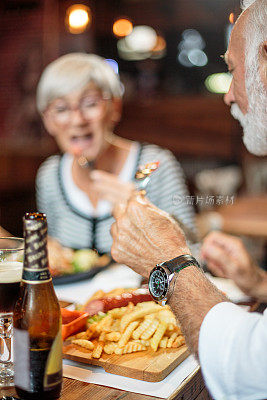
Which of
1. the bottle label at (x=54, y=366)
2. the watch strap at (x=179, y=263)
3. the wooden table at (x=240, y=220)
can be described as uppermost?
the watch strap at (x=179, y=263)

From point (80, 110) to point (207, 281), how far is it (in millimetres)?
1641

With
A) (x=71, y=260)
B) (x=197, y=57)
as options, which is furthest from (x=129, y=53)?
(x=71, y=260)

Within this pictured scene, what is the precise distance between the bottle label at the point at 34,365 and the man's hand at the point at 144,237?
13.0 inches

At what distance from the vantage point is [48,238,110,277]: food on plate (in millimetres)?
1788

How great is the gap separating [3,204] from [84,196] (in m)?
2.07

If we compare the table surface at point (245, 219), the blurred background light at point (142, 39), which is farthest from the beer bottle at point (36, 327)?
the blurred background light at point (142, 39)

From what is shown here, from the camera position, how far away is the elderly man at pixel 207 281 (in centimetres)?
82

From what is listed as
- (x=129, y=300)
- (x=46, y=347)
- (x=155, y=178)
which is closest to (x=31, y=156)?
(x=155, y=178)

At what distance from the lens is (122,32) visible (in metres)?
3.57

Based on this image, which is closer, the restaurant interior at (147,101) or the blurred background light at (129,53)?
the restaurant interior at (147,101)

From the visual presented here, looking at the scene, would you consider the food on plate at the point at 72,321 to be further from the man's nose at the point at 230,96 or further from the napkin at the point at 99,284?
the man's nose at the point at 230,96

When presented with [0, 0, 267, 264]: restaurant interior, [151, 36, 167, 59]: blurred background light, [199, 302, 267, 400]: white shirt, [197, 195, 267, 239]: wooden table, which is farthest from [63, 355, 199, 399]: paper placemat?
[151, 36, 167, 59]: blurred background light

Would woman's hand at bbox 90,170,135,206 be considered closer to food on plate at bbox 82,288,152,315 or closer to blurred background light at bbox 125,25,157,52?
food on plate at bbox 82,288,152,315

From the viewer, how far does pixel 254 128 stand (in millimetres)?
1197
